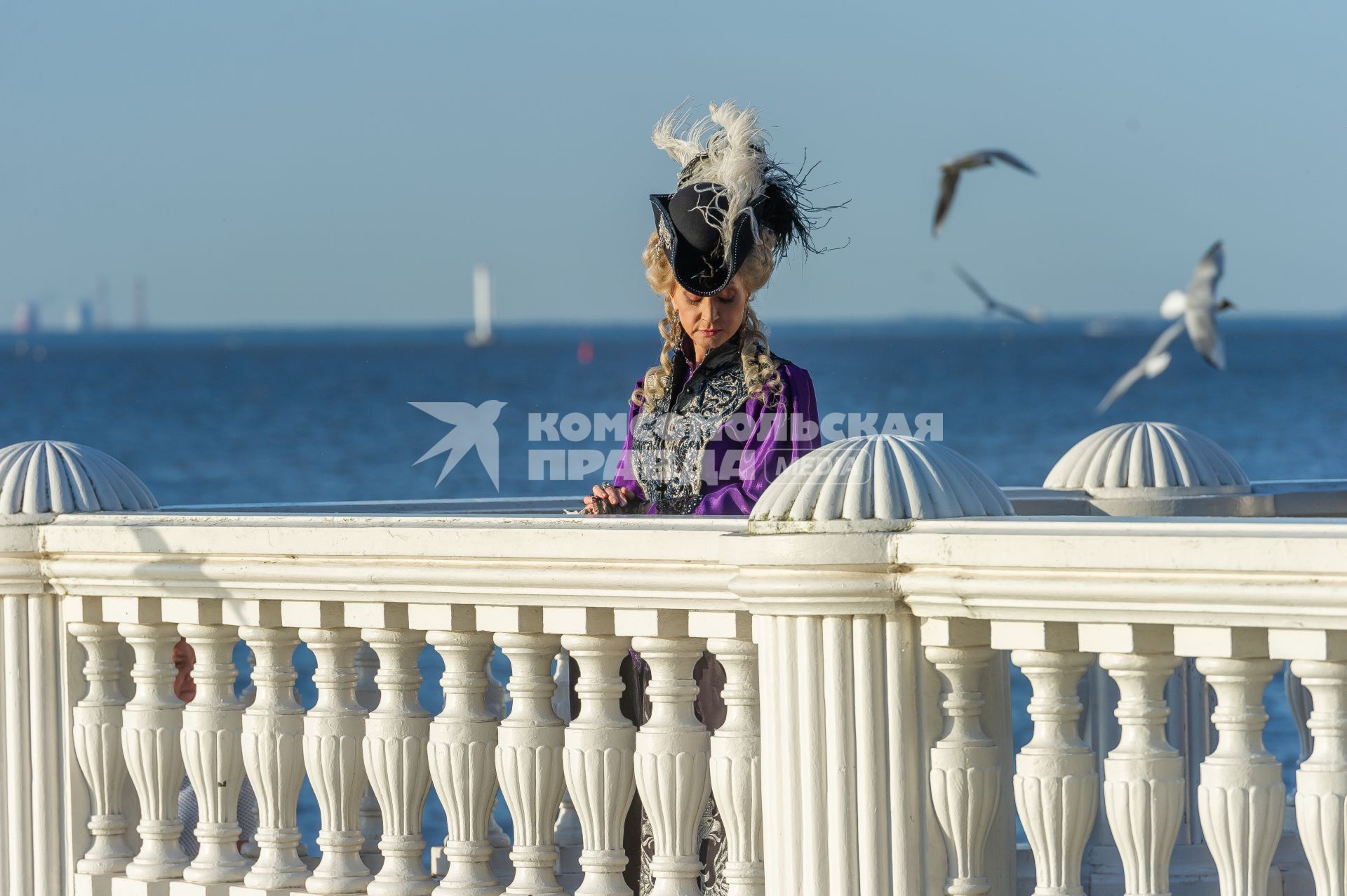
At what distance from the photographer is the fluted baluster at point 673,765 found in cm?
331

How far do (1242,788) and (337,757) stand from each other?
1.65 metres

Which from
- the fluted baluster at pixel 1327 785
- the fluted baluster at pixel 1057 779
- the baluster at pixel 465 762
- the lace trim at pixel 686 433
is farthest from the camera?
the lace trim at pixel 686 433

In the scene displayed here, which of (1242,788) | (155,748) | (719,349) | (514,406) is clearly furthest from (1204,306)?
(514,406)

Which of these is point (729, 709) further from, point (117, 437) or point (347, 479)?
point (117, 437)

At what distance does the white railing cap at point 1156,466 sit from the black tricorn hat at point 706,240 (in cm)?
108

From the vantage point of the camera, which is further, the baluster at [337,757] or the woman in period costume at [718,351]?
the woman in period costume at [718,351]

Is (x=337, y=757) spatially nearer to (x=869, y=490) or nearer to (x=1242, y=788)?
(x=869, y=490)

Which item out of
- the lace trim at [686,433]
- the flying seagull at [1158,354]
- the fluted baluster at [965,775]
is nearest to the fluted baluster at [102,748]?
the lace trim at [686,433]

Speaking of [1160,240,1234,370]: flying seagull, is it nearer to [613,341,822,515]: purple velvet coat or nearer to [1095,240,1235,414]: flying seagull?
[1095,240,1235,414]: flying seagull

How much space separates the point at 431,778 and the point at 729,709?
2.07 ft

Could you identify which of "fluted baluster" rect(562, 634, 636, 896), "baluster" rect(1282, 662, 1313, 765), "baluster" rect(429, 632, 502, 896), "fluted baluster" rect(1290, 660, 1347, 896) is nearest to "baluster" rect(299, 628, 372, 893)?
"baluster" rect(429, 632, 502, 896)

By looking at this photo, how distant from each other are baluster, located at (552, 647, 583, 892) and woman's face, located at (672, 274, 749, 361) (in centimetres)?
76

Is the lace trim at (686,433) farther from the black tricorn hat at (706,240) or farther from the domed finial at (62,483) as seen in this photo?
the domed finial at (62,483)

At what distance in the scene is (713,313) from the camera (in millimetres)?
4402
